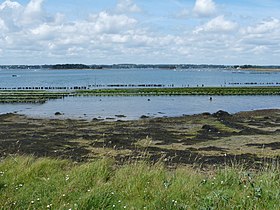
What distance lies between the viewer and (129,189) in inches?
271

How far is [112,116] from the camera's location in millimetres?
41719

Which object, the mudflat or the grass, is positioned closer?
the grass

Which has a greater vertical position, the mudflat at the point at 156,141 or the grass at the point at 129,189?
the grass at the point at 129,189

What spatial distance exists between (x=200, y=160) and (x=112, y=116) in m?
25.5

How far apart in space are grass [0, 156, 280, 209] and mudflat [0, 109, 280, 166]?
495cm

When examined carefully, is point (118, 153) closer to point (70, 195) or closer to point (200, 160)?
point (200, 160)

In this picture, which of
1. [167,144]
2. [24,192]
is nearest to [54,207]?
[24,192]

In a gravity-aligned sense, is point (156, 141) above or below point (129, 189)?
below

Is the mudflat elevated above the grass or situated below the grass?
below

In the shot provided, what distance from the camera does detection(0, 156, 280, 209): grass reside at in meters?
5.95

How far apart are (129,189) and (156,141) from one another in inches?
665

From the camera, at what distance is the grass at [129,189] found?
595cm

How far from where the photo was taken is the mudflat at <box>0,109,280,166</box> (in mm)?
18062

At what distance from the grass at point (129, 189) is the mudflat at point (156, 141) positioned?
4951 mm
